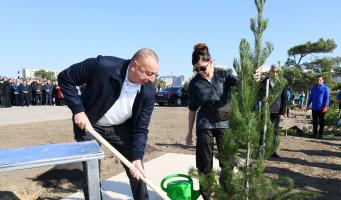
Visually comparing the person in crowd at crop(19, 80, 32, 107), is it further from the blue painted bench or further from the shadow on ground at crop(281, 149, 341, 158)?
the blue painted bench

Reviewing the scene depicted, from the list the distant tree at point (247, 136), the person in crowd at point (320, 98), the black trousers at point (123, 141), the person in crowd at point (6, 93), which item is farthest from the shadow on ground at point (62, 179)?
the person in crowd at point (6, 93)

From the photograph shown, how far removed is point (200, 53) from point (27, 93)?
21093 mm

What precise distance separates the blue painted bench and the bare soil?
7.63 feet

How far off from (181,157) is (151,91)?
12.0 feet

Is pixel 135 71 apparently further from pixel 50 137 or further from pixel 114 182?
pixel 50 137

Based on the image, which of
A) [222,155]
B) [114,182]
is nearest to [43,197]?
[114,182]

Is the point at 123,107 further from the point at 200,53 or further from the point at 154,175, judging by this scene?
the point at 154,175

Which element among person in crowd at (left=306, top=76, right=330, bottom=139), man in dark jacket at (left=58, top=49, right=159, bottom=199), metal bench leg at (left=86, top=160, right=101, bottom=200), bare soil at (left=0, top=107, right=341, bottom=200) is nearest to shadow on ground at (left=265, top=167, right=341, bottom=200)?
bare soil at (left=0, top=107, right=341, bottom=200)

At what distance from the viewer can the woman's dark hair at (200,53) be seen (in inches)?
147

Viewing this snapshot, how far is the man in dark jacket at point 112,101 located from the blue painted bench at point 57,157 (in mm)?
715

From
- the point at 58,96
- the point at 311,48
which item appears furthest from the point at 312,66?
the point at 58,96

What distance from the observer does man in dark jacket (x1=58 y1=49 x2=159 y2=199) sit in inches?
136

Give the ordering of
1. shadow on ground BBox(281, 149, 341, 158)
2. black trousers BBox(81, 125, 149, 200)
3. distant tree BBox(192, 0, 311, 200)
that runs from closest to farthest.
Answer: distant tree BBox(192, 0, 311, 200) < black trousers BBox(81, 125, 149, 200) < shadow on ground BBox(281, 149, 341, 158)

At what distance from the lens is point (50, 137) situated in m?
9.82
